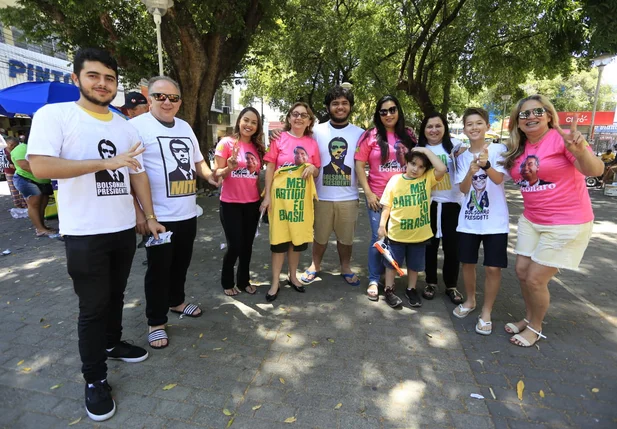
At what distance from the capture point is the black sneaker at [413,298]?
3.67 m

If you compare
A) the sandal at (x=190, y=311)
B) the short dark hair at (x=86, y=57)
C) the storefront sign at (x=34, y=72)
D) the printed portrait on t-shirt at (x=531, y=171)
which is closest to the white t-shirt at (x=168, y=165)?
the short dark hair at (x=86, y=57)

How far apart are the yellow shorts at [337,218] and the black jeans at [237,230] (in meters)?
0.71

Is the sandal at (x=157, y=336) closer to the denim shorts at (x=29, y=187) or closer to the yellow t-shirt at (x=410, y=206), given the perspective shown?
the yellow t-shirt at (x=410, y=206)

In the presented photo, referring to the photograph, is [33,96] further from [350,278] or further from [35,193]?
[350,278]

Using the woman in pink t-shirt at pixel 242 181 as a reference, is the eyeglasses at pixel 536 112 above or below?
above

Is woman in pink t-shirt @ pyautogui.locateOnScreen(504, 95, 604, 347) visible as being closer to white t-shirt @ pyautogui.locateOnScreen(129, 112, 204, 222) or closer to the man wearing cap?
white t-shirt @ pyautogui.locateOnScreen(129, 112, 204, 222)

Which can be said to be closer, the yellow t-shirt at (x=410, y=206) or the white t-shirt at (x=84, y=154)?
the white t-shirt at (x=84, y=154)

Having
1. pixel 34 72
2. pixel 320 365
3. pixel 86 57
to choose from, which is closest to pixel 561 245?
pixel 320 365

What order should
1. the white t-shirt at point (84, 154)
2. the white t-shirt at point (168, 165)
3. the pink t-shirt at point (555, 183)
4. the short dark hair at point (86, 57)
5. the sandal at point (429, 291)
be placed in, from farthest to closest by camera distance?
the sandal at point (429, 291) → the white t-shirt at point (168, 165) → the pink t-shirt at point (555, 183) → the short dark hair at point (86, 57) → the white t-shirt at point (84, 154)

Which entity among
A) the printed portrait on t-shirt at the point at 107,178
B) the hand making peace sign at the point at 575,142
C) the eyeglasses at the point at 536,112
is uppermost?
the eyeglasses at the point at 536,112

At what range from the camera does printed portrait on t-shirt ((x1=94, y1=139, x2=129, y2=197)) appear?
7.19 ft

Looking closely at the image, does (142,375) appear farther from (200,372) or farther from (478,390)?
(478,390)

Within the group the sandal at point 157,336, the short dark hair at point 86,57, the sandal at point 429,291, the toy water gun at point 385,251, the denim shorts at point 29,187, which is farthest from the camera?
the denim shorts at point 29,187

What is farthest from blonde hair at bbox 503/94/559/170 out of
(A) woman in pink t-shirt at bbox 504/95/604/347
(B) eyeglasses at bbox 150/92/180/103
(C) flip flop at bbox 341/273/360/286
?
(B) eyeglasses at bbox 150/92/180/103
